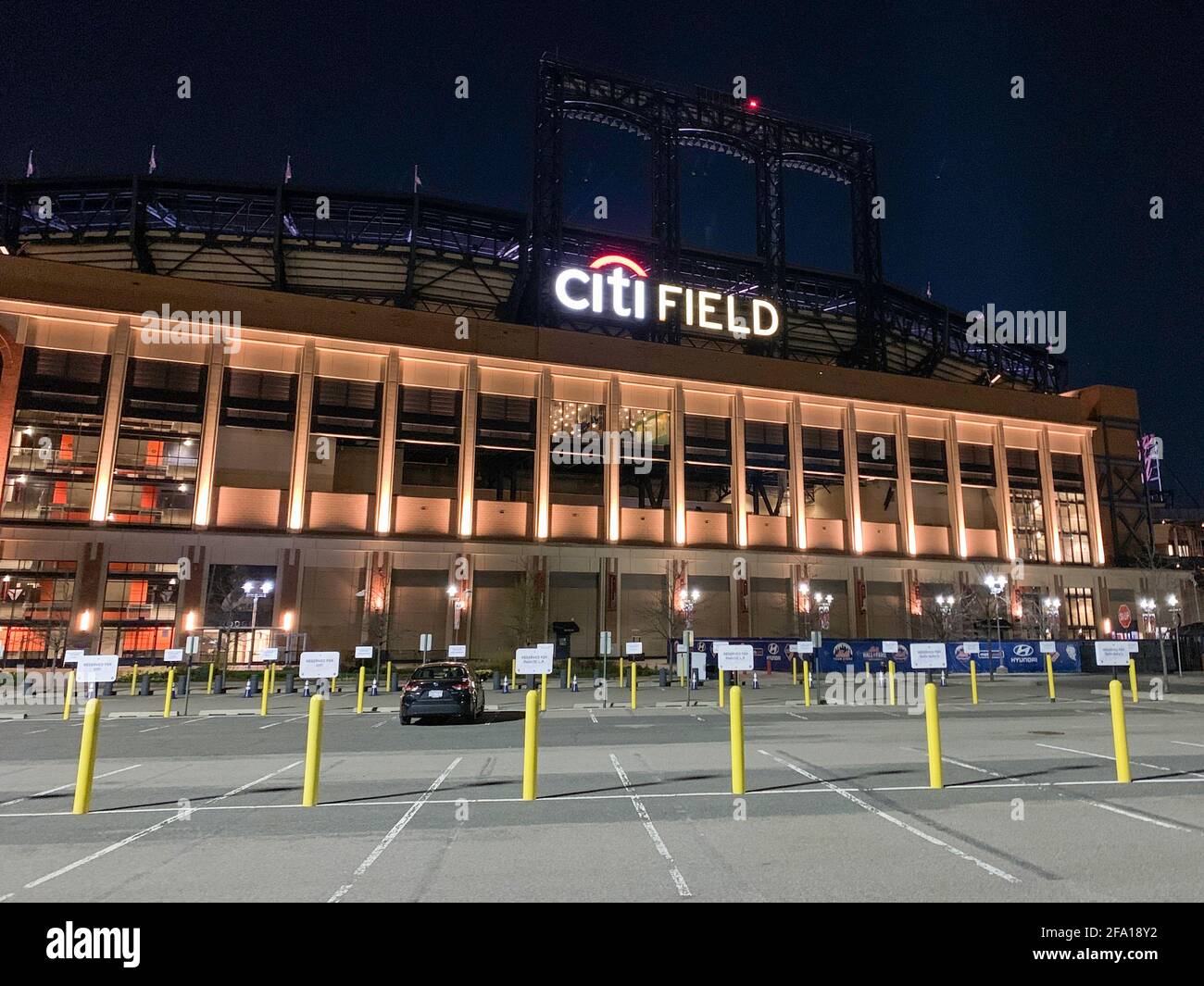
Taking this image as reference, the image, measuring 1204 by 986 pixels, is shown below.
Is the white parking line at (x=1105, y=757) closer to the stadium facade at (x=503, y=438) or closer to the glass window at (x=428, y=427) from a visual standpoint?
the stadium facade at (x=503, y=438)

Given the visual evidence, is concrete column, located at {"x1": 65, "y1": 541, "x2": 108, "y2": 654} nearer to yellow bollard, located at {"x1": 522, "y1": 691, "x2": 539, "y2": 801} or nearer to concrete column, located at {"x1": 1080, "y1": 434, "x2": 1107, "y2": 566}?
yellow bollard, located at {"x1": 522, "y1": 691, "x2": 539, "y2": 801}

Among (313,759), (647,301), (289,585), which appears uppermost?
(647,301)

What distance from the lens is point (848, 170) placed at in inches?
2687

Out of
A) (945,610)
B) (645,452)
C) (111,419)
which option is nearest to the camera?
(111,419)

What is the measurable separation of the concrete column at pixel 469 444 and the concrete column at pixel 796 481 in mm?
24836

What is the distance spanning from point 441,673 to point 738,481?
4100 centimetres

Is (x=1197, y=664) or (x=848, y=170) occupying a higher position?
(x=848, y=170)

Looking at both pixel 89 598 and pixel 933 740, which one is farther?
pixel 89 598

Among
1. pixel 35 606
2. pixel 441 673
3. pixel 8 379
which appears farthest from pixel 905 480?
pixel 8 379

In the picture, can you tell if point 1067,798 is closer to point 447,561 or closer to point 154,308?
point 447,561

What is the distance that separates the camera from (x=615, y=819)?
8.20 metres

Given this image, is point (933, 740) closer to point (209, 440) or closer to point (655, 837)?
point (655, 837)
